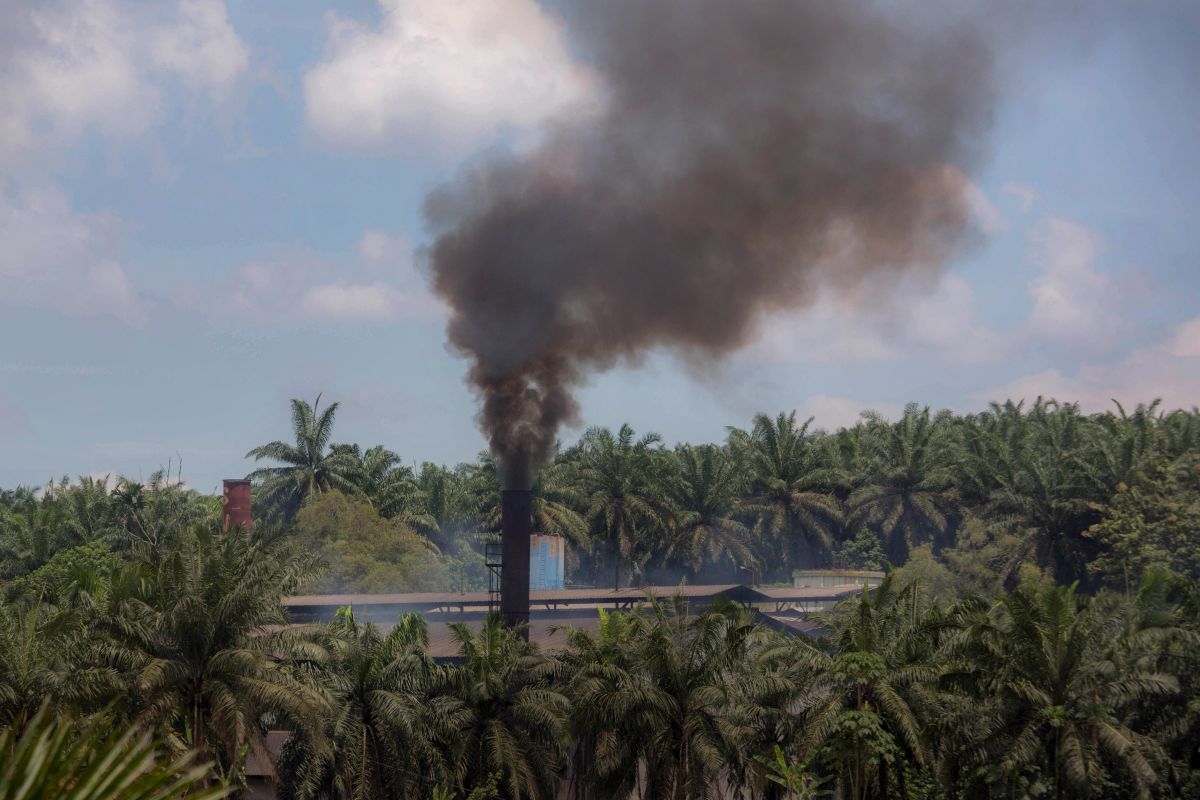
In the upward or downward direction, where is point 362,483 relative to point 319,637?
upward

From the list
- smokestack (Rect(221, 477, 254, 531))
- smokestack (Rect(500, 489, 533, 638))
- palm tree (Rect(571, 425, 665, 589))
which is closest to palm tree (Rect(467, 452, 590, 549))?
palm tree (Rect(571, 425, 665, 589))

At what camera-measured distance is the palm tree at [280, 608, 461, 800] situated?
1062 inches

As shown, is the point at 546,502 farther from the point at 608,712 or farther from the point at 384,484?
the point at 608,712

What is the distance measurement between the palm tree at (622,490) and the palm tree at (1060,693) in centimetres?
4883

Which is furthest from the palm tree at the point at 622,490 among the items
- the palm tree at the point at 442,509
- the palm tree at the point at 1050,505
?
the palm tree at the point at 1050,505

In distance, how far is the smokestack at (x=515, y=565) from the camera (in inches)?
1262

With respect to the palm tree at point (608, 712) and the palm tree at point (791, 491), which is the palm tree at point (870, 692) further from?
the palm tree at point (791, 491)

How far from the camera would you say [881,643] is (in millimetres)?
27188

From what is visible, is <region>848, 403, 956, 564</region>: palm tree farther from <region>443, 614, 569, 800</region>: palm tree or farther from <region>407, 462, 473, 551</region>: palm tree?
<region>443, 614, 569, 800</region>: palm tree

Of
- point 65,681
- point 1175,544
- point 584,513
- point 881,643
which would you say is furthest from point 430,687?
point 584,513

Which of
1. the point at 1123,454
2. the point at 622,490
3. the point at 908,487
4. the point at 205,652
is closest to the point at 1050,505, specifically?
Answer: the point at 1123,454

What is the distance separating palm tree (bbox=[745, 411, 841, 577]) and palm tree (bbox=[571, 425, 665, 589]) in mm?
6084

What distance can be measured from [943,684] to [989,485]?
143 ft

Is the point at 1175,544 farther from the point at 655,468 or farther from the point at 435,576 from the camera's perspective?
the point at 435,576
